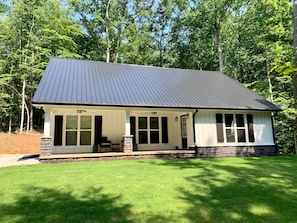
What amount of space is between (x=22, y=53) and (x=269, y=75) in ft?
70.9

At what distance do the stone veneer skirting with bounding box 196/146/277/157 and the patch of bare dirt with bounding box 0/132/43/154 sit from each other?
10827 millimetres

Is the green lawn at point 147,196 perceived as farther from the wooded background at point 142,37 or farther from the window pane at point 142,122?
the wooded background at point 142,37

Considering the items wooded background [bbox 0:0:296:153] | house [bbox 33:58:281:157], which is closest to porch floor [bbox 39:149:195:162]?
house [bbox 33:58:281:157]

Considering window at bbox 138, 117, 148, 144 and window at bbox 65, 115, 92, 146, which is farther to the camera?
window at bbox 138, 117, 148, 144

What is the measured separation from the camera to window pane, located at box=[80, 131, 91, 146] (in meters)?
11.1

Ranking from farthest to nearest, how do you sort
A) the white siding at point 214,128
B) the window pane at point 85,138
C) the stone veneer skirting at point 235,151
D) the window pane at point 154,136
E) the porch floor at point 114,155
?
the window pane at point 154,136 < the window pane at point 85,138 < the white siding at point 214,128 < the stone veneer skirting at point 235,151 < the porch floor at point 114,155

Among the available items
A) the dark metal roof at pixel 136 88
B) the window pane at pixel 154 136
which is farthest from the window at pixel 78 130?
the window pane at pixel 154 136

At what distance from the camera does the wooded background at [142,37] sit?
58.8 feet

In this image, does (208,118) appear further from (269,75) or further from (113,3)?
(113,3)

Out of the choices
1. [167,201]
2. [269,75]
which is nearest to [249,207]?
[167,201]

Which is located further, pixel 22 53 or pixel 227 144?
pixel 22 53

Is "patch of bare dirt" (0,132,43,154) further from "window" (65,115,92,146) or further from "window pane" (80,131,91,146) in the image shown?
"window pane" (80,131,91,146)

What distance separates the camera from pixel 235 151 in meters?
10.7

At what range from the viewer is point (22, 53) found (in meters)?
20.6
